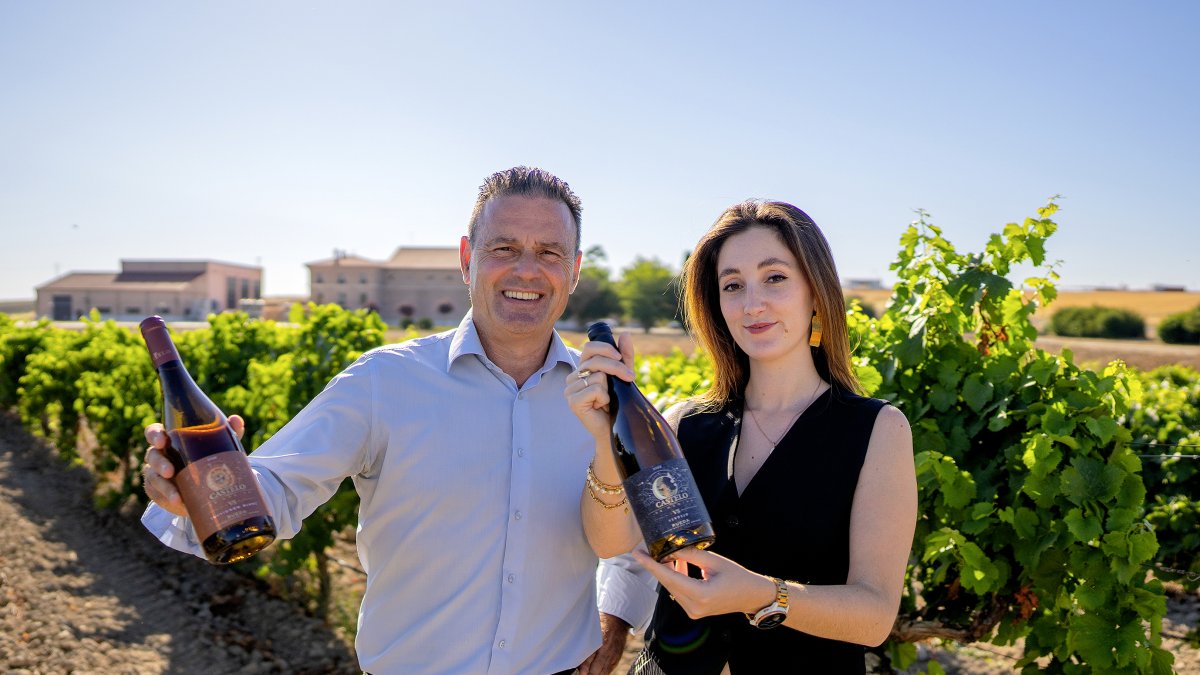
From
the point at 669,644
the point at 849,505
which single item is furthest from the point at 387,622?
the point at 849,505

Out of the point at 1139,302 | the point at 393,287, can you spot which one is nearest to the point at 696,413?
the point at 1139,302

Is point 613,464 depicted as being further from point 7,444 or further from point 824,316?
point 7,444

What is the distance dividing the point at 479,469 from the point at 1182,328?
38.4 meters

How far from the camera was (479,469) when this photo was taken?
7.24 feet

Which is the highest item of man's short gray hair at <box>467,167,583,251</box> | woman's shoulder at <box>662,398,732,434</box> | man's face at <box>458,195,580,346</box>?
man's short gray hair at <box>467,167,583,251</box>

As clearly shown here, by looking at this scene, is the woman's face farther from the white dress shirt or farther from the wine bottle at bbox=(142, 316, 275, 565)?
the wine bottle at bbox=(142, 316, 275, 565)

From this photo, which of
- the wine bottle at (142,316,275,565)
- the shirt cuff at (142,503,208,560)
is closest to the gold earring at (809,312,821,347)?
the wine bottle at (142,316,275,565)

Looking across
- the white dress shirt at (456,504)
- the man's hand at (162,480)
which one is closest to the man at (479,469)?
the white dress shirt at (456,504)

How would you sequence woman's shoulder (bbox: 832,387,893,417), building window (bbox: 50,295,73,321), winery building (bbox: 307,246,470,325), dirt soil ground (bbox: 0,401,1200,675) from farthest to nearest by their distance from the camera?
winery building (bbox: 307,246,470,325)
building window (bbox: 50,295,73,321)
dirt soil ground (bbox: 0,401,1200,675)
woman's shoulder (bbox: 832,387,893,417)

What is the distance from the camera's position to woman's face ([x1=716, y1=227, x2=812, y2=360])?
7.32ft

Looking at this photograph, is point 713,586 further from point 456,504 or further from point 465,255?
point 465,255

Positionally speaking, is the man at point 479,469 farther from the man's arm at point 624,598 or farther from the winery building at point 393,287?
the winery building at point 393,287

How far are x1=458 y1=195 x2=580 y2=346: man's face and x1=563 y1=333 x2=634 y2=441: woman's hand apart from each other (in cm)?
37

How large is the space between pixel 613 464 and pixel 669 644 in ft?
1.89
